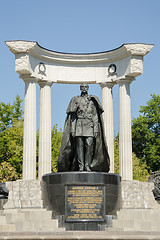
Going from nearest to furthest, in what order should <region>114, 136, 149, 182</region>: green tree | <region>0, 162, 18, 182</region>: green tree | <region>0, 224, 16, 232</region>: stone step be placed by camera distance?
<region>0, 224, 16, 232</region>: stone step → <region>0, 162, 18, 182</region>: green tree → <region>114, 136, 149, 182</region>: green tree

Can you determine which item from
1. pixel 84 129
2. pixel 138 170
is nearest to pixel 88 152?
pixel 84 129

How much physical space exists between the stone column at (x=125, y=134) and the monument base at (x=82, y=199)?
18853mm

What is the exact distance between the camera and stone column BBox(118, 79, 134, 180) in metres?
Answer: 41.0

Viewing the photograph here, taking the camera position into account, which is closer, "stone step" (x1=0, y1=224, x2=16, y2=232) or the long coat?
"stone step" (x1=0, y1=224, x2=16, y2=232)

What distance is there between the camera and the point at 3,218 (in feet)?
68.3

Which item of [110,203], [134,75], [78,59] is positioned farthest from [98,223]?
[78,59]

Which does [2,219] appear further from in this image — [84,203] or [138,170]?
[138,170]

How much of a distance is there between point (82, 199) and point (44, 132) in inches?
863

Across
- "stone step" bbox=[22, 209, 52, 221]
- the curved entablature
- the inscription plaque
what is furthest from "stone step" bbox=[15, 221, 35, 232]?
the curved entablature

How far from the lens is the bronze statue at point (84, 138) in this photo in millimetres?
22953

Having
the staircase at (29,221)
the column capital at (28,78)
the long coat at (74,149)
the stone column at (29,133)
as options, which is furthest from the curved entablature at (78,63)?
the staircase at (29,221)

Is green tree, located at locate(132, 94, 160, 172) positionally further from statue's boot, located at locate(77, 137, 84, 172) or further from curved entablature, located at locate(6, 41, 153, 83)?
statue's boot, located at locate(77, 137, 84, 172)

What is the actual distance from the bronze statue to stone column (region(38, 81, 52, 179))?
17614 millimetres

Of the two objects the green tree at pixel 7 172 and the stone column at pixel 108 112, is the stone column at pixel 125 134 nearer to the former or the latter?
the stone column at pixel 108 112
